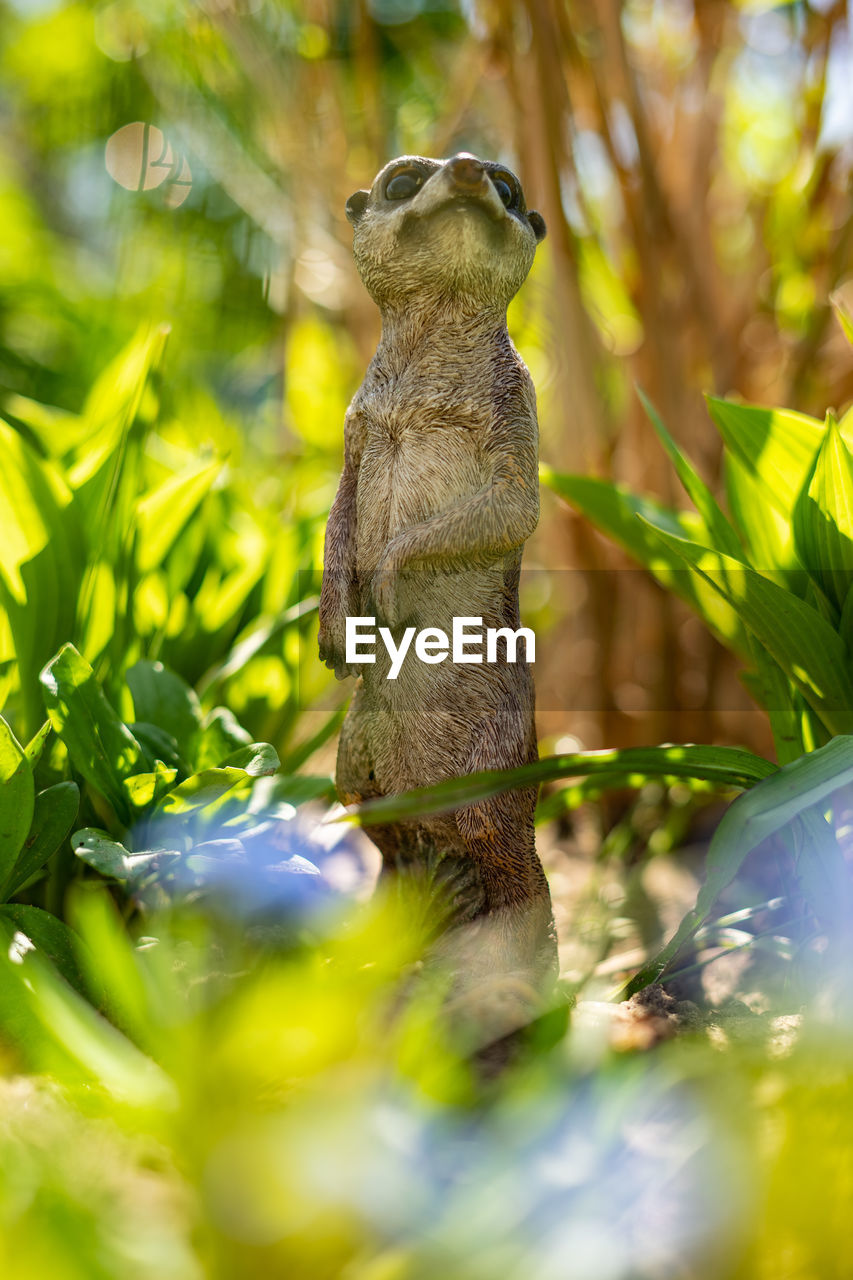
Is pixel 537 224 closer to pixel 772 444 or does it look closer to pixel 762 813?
pixel 772 444

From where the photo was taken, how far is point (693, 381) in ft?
7.65

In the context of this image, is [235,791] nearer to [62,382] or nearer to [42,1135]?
[42,1135]

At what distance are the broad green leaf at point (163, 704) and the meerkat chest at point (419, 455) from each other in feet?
1.18

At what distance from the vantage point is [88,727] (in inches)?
43.1

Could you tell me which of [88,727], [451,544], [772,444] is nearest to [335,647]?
[451,544]

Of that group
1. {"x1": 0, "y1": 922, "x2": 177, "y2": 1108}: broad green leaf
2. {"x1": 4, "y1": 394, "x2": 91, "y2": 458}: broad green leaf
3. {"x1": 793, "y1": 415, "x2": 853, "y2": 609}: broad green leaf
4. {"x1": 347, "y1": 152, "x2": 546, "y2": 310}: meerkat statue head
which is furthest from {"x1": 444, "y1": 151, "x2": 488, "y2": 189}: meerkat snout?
{"x1": 4, "y1": 394, "x2": 91, "y2": 458}: broad green leaf

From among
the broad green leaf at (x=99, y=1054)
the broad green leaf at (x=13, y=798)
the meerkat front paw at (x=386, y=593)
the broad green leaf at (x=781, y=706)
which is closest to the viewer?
the broad green leaf at (x=99, y=1054)

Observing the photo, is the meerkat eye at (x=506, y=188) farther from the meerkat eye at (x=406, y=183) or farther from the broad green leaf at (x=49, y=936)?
the broad green leaf at (x=49, y=936)

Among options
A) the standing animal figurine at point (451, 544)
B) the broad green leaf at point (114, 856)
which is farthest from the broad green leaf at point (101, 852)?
the standing animal figurine at point (451, 544)

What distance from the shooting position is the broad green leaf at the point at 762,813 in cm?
88

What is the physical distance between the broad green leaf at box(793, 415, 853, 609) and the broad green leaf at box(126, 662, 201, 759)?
2.85 ft

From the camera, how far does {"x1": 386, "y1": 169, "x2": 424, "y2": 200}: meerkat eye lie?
1.12m

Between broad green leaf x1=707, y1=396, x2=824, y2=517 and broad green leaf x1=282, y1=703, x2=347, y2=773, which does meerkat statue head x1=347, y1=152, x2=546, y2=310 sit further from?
broad green leaf x1=282, y1=703, x2=347, y2=773

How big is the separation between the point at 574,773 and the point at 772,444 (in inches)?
23.4
